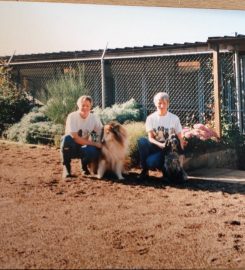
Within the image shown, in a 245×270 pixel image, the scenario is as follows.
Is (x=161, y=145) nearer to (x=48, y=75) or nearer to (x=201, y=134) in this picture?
(x=201, y=134)

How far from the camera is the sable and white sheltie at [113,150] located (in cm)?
537

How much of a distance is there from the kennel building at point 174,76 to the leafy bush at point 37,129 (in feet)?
1.02

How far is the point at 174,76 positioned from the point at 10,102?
509cm

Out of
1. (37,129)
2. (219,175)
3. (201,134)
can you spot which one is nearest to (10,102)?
(37,129)

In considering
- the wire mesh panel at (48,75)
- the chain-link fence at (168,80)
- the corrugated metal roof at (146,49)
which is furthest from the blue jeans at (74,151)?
the chain-link fence at (168,80)

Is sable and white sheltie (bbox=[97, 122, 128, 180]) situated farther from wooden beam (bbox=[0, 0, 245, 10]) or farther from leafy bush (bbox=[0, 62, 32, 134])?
wooden beam (bbox=[0, 0, 245, 10])

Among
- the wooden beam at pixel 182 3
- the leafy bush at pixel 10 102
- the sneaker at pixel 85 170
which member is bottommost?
the sneaker at pixel 85 170

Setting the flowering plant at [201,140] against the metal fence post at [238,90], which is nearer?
the flowering plant at [201,140]

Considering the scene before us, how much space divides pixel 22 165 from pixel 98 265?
3176mm

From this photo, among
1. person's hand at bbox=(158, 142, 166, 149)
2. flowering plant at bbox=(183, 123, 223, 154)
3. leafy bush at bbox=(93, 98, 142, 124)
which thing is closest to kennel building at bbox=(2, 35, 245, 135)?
flowering plant at bbox=(183, 123, 223, 154)

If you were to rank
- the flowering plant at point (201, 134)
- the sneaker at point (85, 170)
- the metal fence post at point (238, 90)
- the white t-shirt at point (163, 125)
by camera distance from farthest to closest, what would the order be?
the metal fence post at point (238, 90), the flowering plant at point (201, 134), the sneaker at point (85, 170), the white t-shirt at point (163, 125)

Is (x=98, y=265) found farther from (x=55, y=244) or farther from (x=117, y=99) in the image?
(x=117, y=99)

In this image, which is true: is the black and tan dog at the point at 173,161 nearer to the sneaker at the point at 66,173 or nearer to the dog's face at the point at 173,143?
the dog's face at the point at 173,143

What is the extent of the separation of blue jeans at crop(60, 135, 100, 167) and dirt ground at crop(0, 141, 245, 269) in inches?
9.5
